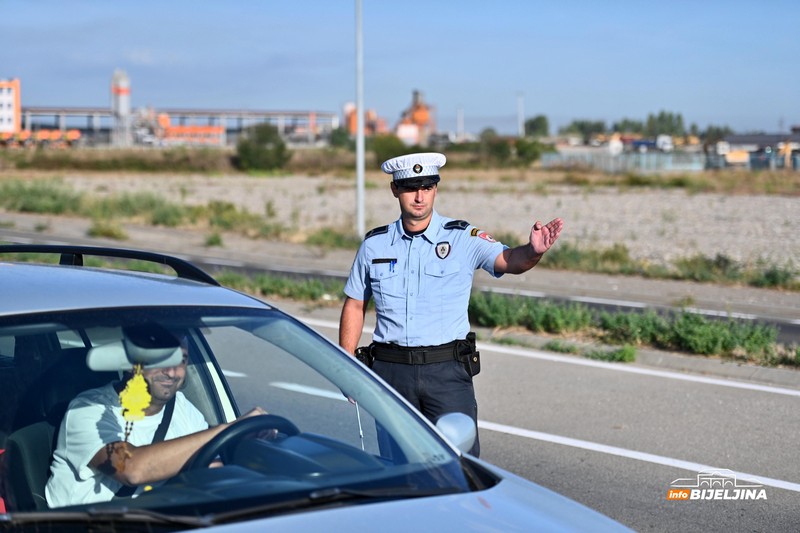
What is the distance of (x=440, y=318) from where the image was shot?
4934mm

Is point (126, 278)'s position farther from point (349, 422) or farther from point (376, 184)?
point (376, 184)

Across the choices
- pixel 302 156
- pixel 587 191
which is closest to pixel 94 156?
pixel 302 156

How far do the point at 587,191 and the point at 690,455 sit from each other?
53663 millimetres

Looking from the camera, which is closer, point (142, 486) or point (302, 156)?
point (142, 486)

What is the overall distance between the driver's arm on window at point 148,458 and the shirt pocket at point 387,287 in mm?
1630

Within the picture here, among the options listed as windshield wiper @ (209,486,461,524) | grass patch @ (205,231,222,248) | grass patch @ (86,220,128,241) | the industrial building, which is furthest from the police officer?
the industrial building

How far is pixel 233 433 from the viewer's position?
3396 millimetres

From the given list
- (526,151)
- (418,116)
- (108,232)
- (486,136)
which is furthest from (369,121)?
(108,232)

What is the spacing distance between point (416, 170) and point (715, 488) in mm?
3096

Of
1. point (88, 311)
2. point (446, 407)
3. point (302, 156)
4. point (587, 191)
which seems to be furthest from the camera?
point (302, 156)

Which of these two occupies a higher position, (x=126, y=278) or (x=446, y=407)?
(x=126, y=278)

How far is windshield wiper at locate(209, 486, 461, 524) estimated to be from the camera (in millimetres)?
2836

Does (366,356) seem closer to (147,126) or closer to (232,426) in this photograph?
(232,426)

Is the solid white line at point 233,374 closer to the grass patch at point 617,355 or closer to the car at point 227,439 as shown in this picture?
the grass patch at point 617,355
